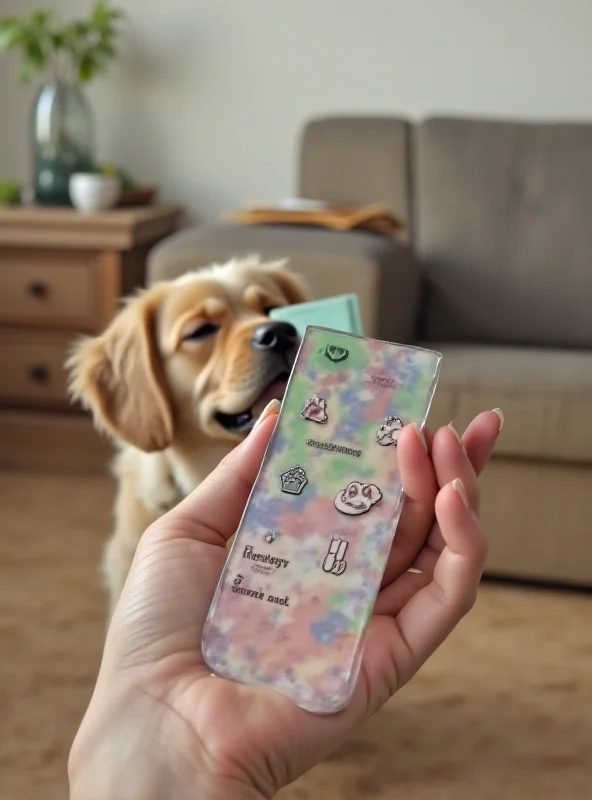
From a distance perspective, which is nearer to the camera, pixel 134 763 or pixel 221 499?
pixel 134 763

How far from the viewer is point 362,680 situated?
0.67m

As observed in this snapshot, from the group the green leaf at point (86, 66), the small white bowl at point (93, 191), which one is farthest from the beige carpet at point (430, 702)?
the green leaf at point (86, 66)

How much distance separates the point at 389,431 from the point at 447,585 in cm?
13

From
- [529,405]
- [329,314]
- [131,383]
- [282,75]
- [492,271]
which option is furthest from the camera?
[282,75]

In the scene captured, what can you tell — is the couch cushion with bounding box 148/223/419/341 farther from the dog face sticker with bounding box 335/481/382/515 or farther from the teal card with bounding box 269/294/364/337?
the dog face sticker with bounding box 335/481/382/515

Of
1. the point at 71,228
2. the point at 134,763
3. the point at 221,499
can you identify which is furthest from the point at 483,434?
the point at 71,228

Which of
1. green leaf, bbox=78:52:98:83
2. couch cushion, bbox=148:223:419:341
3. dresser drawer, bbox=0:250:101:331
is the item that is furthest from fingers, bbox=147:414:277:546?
green leaf, bbox=78:52:98:83

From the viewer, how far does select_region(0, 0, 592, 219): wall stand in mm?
2631

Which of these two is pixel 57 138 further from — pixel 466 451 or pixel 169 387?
pixel 466 451

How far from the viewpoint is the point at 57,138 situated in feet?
8.46

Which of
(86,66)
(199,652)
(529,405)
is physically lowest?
(529,405)

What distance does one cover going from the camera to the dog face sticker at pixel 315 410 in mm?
742

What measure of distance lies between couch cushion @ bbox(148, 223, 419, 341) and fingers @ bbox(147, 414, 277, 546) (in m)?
1.05

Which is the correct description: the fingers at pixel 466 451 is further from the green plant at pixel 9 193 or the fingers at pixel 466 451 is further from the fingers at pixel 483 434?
the green plant at pixel 9 193
